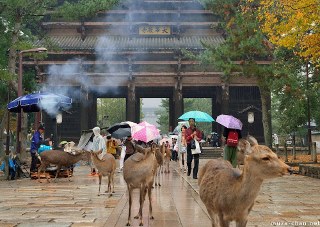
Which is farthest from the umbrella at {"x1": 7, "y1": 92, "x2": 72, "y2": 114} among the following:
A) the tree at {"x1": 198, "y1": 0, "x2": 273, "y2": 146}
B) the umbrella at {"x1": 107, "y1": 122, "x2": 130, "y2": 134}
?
the tree at {"x1": 198, "y1": 0, "x2": 273, "y2": 146}

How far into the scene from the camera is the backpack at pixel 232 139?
10672 millimetres

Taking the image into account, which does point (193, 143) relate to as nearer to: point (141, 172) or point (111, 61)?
point (141, 172)

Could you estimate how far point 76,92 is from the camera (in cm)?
3152

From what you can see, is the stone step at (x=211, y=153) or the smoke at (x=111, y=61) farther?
the smoke at (x=111, y=61)

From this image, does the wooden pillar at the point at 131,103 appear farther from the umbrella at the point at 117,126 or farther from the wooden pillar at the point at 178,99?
Result: the umbrella at the point at 117,126

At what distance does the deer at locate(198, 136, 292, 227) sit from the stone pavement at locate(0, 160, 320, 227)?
207cm

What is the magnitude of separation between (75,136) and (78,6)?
505 inches

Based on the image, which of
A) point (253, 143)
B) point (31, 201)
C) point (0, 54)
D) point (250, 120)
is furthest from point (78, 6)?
point (253, 143)

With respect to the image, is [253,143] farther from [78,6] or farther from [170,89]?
[170,89]

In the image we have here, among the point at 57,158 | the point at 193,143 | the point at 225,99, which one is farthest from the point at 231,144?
the point at 225,99

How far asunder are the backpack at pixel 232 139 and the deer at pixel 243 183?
612cm

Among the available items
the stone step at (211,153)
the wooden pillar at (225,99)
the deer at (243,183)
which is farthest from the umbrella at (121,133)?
the wooden pillar at (225,99)

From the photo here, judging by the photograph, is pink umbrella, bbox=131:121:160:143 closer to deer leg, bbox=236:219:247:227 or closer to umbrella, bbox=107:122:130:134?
umbrella, bbox=107:122:130:134

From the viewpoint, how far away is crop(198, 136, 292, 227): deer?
12.6 ft
